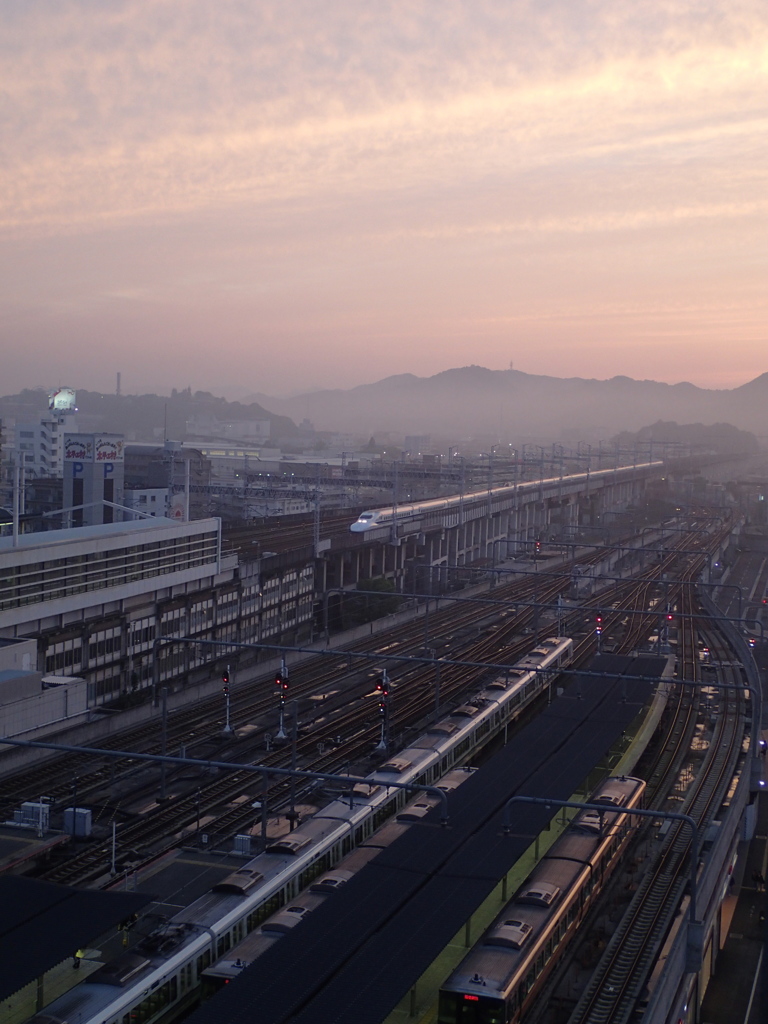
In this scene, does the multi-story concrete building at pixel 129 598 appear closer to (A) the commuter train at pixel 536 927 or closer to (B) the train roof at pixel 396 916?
(B) the train roof at pixel 396 916

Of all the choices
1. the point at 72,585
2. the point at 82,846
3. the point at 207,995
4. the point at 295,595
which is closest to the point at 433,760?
the point at 82,846

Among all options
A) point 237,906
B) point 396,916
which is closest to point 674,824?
point 396,916

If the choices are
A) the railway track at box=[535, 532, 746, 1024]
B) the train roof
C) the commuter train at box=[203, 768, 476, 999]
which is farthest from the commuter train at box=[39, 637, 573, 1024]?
the railway track at box=[535, 532, 746, 1024]

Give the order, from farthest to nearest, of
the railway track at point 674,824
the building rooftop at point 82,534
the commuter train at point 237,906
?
the building rooftop at point 82,534, the railway track at point 674,824, the commuter train at point 237,906

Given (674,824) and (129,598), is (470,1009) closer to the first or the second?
(674,824)

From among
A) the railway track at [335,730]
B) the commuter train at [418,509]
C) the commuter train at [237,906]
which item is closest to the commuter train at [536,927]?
the commuter train at [237,906]

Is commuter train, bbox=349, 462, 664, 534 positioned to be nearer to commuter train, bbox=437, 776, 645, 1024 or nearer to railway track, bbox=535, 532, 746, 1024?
railway track, bbox=535, 532, 746, 1024
